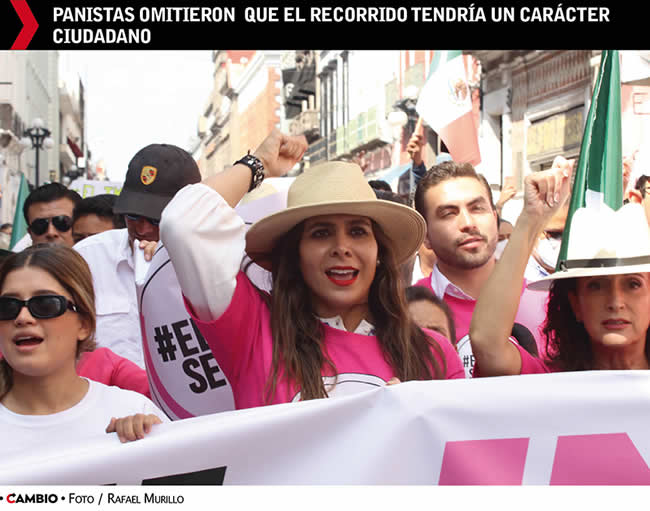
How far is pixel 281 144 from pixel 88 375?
1.11 m

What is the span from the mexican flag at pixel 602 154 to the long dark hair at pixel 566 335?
13cm

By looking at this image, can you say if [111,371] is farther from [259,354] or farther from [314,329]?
[314,329]

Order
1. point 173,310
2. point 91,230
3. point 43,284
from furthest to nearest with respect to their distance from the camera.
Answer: point 91,230
point 173,310
point 43,284

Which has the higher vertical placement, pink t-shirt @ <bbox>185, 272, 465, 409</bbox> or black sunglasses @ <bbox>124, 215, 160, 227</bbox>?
black sunglasses @ <bbox>124, 215, 160, 227</bbox>

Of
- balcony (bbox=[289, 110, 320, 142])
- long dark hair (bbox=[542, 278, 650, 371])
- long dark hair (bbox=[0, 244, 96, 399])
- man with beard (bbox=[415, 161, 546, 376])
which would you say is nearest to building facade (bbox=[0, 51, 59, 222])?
balcony (bbox=[289, 110, 320, 142])

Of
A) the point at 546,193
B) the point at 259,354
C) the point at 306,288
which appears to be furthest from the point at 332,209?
the point at 546,193

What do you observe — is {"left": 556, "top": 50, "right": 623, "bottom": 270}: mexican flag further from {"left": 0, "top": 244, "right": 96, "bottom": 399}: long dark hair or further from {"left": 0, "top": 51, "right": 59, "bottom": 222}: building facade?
{"left": 0, "top": 51, "right": 59, "bottom": 222}: building facade

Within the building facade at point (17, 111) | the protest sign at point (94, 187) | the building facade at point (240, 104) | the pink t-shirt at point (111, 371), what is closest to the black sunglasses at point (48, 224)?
the pink t-shirt at point (111, 371)

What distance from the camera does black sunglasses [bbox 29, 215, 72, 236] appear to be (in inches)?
209

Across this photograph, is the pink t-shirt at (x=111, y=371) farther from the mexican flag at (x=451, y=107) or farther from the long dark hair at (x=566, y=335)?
the mexican flag at (x=451, y=107)
